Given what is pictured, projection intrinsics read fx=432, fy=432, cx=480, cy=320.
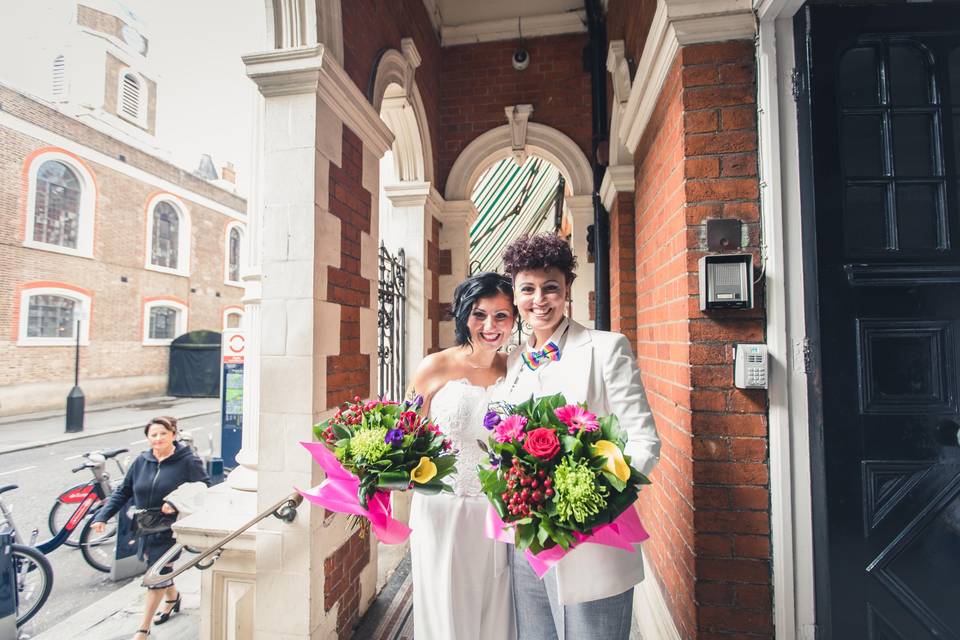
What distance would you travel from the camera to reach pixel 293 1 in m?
2.10

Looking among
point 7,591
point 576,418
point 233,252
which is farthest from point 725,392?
point 233,252

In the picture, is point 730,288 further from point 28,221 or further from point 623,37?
point 28,221

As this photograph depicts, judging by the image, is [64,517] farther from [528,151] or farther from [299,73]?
[528,151]

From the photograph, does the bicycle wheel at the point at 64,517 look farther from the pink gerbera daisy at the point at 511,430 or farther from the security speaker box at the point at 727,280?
the security speaker box at the point at 727,280

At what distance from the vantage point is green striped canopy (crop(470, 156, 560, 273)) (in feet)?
21.9

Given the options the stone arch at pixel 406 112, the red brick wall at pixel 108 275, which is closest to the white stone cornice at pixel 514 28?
the stone arch at pixel 406 112

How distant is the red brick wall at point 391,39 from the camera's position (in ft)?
8.32

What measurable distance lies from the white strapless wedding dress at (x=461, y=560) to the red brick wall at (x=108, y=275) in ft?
51.9

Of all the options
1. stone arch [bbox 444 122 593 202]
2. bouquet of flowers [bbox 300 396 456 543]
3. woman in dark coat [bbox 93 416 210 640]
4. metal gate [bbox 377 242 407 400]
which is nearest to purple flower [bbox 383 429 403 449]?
bouquet of flowers [bbox 300 396 456 543]

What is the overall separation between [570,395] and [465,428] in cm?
42

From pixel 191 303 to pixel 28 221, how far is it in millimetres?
6108

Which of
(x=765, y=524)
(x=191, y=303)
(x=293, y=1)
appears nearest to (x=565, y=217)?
(x=293, y=1)

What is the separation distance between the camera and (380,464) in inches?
47.1

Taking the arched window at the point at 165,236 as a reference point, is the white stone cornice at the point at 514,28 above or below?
below
